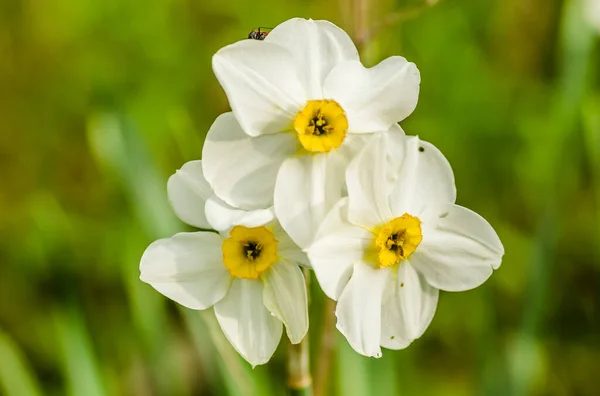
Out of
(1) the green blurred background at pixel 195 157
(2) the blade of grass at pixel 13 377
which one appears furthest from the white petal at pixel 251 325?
(2) the blade of grass at pixel 13 377

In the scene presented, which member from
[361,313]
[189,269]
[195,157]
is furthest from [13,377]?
[361,313]

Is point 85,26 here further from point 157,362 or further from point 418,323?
point 418,323

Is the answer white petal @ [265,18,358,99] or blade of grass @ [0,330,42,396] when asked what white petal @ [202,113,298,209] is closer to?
white petal @ [265,18,358,99]

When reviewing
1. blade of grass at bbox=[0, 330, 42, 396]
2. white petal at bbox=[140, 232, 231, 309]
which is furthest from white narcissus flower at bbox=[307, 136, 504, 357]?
blade of grass at bbox=[0, 330, 42, 396]

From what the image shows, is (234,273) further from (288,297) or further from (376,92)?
(376,92)

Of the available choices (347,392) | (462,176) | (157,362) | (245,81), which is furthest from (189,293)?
(462,176)

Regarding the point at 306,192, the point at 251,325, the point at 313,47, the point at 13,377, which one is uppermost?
the point at 313,47
